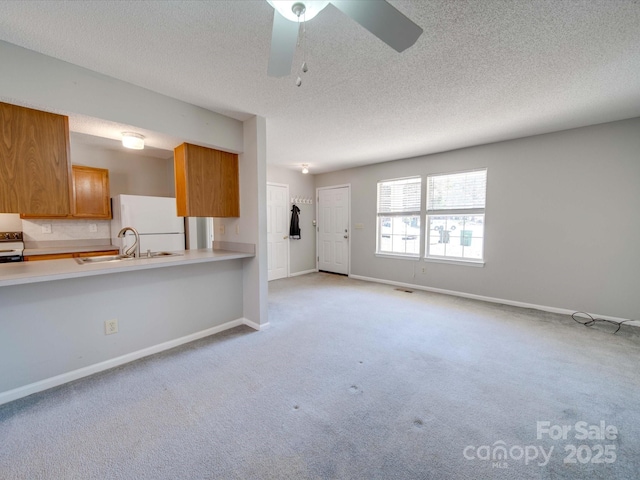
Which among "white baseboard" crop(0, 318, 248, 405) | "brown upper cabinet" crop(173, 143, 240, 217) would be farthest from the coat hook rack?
"white baseboard" crop(0, 318, 248, 405)

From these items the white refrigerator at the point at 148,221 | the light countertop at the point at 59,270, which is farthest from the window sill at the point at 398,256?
the white refrigerator at the point at 148,221

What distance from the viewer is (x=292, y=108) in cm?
274

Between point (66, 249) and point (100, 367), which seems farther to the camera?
point (66, 249)

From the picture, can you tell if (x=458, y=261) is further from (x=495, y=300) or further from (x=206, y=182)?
(x=206, y=182)

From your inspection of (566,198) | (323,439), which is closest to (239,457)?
(323,439)

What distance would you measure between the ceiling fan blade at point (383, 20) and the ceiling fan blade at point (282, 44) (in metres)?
0.25

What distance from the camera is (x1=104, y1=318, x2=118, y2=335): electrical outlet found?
7.38 feet

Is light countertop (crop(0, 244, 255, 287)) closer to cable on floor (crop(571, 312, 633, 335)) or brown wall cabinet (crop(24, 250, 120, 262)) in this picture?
brown wall cabinet (crop(24, 250, 120, 262))

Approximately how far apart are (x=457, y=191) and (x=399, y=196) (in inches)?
41.0

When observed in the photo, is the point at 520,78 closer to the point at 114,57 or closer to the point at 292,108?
the point at 292,108

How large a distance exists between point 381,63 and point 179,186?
235 centimetres

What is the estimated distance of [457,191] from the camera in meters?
4.33

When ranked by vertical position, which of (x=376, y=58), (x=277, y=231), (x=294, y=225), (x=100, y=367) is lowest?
(x=100, y=367)

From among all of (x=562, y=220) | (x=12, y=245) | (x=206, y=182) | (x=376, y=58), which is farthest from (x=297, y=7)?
(x=12, y=245)
